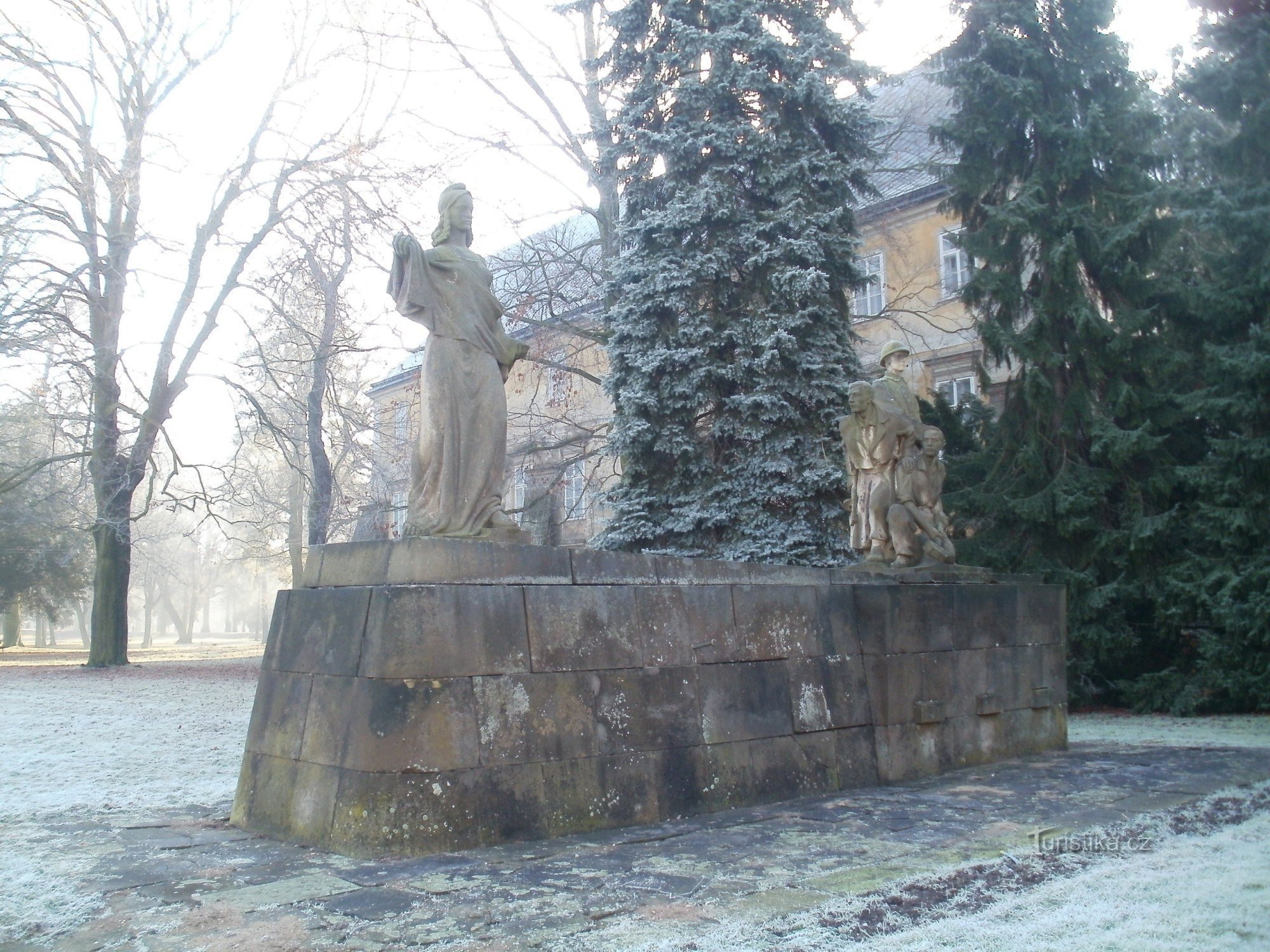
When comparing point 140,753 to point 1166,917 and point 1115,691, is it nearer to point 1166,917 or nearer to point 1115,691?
point 1166,917

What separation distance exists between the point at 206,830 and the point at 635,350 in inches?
389

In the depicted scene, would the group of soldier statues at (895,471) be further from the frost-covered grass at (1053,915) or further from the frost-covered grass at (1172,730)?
the frost-covered grass at (1053,915)

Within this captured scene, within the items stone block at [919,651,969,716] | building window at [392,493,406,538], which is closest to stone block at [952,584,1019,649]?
stone block at [919,651,969,716]

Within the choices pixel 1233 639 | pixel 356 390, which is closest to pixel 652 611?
pixel 1233 639

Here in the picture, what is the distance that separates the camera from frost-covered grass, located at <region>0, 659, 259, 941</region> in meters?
4.82

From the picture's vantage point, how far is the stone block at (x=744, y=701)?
22.3 ft

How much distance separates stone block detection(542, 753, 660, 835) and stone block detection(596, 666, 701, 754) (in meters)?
0.09

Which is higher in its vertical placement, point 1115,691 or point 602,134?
point 602,134

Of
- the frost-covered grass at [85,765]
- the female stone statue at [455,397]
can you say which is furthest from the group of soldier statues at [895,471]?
the frost-covered grass at [85,765]

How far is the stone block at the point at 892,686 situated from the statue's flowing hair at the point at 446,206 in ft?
14.0

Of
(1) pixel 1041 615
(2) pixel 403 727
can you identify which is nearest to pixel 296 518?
(1) pixel 1041 615

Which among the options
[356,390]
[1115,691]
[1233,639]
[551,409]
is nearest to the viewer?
[1233,639]

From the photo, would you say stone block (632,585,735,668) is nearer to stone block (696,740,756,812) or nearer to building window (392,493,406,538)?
stone block (696,740,756,812)

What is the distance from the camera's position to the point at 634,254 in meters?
15.3
